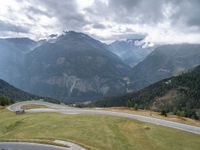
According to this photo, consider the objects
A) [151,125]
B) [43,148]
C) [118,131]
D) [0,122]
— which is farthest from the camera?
[0,122]

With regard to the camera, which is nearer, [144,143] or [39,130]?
[144,143]

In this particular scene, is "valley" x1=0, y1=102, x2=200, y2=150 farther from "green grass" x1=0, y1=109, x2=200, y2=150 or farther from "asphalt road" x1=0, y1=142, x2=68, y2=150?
"asphalt road" x1=0, y1=142, x2=68, y2=150

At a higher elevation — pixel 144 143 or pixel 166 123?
pixel 166 123

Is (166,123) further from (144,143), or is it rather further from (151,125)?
(144,143)

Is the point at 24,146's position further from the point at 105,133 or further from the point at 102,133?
the point at 105,133

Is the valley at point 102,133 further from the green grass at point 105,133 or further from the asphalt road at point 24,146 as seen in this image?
the asphalt road at point 24,146

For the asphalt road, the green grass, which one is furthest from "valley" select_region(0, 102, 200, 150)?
the asphalt road

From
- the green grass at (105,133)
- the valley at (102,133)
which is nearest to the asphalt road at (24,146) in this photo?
the valley at (102,133)

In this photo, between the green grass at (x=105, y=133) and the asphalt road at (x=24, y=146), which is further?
the green grass at (x=105, y=133)

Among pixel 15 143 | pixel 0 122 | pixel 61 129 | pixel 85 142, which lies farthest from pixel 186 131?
pixel 0 122
